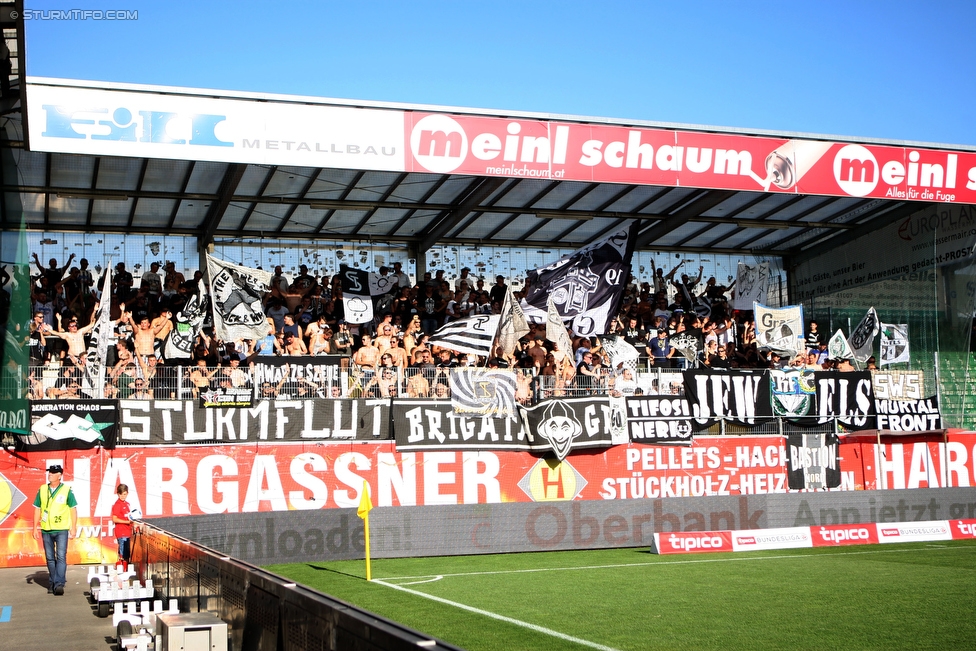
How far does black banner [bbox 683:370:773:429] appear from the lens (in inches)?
923

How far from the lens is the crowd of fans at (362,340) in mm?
20594

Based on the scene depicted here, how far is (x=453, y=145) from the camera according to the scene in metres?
22.0

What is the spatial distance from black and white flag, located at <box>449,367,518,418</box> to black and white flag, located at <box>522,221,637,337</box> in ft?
10.6

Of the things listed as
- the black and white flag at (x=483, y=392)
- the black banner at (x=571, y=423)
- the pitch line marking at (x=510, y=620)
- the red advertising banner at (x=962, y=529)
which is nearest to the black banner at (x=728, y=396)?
the black banner at (x=571, y=423)

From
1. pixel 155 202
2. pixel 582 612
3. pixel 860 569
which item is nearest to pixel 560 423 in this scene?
pixel 860 569

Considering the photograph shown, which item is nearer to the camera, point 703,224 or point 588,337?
point 588,337

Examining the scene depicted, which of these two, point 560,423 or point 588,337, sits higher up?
point 588,337

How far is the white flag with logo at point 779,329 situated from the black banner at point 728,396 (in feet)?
5.56

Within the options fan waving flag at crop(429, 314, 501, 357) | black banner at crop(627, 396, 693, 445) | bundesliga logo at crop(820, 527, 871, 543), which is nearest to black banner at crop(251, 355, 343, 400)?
fan waving flag at crop(429, 314, 501, 357)

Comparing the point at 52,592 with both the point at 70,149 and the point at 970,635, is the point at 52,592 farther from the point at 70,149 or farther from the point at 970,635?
the point at 970,635

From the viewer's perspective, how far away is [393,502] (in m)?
21.0

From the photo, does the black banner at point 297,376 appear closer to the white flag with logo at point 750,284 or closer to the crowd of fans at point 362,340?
the crowd of fans at point 362,340

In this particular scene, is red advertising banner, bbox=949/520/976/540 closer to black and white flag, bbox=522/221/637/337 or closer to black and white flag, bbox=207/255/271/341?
black and white flag, bbox=522/221/637/337

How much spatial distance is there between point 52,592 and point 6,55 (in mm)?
7806
